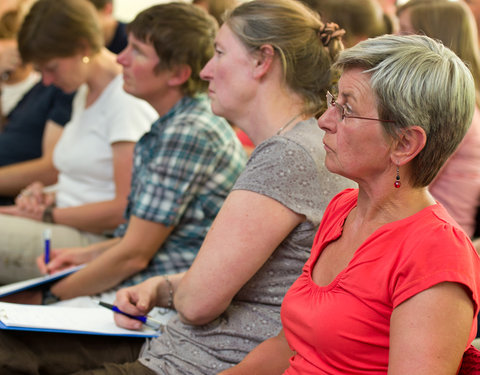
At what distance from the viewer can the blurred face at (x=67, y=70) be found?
2449mm

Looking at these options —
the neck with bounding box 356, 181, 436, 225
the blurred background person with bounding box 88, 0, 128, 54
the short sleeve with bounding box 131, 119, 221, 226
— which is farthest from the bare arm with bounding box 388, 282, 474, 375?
the blurred background person with bounding box 88, 0, 128, 54

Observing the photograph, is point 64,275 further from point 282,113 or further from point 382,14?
point 382,14

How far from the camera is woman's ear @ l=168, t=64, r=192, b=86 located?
1961 mm

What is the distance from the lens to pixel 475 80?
7.36ft

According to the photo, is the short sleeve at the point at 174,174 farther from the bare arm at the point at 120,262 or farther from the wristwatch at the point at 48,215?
the wristwatch at the point at 48,215

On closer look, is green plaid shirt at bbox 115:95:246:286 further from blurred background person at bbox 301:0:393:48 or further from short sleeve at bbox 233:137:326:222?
blurred background person at bbox 301:0:393:48

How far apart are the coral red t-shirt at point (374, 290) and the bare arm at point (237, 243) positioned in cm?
20

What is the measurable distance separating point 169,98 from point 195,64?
136mm

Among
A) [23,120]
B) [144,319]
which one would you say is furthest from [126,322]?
[23,120]

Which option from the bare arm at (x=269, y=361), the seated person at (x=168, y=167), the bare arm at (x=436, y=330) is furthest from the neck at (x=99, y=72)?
the bare arm at (x=436, y=330)

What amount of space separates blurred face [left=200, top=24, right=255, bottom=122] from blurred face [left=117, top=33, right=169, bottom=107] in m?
0.44

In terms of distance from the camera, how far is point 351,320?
3.27 feet

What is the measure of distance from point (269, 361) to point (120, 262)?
29.4 inches

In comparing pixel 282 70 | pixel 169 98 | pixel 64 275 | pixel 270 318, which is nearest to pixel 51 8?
pixel 169 98
